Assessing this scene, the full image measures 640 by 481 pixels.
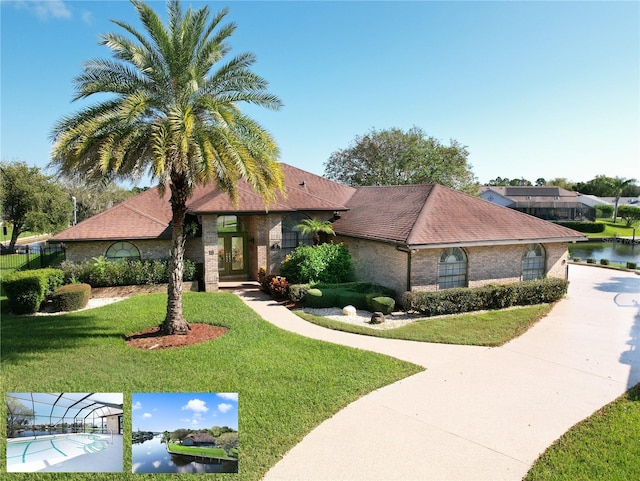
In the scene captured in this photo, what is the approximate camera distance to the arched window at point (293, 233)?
2167 cm

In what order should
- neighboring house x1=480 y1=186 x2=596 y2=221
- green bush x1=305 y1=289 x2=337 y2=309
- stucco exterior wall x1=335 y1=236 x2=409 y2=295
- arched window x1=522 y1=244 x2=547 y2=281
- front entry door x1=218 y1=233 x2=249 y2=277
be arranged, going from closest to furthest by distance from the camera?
green bush x1=305 y1=289 x2=337 y2=309, stucco exterior wall x1=335 y1=236 x2=409 y2=295, arched window x1=522 y1=244 x2=547 y2=281, front entry door x1=218 y1=233 x2=249 y2=277, neighboring house x1=480 y1=186 x2=596 y2=221

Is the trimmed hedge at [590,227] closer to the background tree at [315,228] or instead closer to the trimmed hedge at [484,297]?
the trimmed hedge at [484,297]

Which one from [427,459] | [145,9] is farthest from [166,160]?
[427,459]

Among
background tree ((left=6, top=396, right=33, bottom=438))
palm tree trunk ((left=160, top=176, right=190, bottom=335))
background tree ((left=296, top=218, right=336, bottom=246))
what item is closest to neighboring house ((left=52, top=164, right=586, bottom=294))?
background tree ((left=296, top=218, right=336, bottom=246))

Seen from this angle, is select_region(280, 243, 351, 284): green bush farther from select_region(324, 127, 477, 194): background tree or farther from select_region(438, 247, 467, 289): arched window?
select_region(324, 127, 477, 194): background tree

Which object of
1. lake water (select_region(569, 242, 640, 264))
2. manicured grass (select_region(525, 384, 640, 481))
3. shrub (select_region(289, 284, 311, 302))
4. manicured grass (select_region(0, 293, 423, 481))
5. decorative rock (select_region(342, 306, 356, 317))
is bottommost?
manicured grass (select_region(525, 384, 640, 481))

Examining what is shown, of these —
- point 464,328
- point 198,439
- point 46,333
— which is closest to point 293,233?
point 464,328

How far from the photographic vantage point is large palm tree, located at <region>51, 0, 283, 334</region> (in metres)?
10.7

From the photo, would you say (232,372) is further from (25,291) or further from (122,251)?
(122,251)

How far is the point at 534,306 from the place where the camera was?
674 inches

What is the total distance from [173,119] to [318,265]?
31.7ft

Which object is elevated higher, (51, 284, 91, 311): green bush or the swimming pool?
(51, 284, 91, 311): green bush

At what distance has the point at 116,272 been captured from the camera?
737 inches

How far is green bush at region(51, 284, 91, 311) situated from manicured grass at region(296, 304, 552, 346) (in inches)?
334
